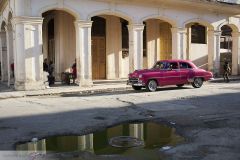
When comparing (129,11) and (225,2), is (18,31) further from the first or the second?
(225,2)

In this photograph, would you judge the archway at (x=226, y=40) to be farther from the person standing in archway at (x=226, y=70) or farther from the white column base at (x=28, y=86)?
the white column base at (x=28, y=86)

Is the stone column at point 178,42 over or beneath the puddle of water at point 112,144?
over

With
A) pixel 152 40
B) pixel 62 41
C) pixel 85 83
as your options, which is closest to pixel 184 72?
pixel 85 83

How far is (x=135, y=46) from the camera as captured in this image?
22438 mm

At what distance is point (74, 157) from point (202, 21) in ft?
68.1

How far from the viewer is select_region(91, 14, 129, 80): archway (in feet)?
81.9

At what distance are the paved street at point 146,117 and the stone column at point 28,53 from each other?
2.41 metres

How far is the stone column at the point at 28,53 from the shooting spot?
18.5 metres

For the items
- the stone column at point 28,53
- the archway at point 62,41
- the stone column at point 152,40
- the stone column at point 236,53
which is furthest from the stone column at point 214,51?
the stone column at point 28,53

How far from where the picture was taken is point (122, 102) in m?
14.4

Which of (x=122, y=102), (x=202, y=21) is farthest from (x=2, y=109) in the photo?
(x=202, y=21)

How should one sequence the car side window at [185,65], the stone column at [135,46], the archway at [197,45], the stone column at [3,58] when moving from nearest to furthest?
the car side window at [185,65], the stone column at [135,46], the stone column at [3,58], the archway at [197,45]

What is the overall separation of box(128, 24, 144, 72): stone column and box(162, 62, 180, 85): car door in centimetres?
364

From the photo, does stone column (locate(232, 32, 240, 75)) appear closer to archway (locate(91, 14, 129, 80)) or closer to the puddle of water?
archway (locate(91, 14, 129, 80))
